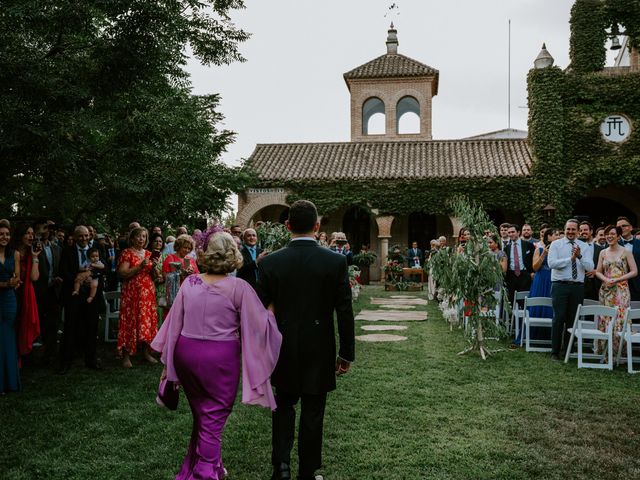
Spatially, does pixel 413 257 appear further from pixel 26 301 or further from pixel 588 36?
pixel 26 301

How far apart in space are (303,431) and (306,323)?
69cm

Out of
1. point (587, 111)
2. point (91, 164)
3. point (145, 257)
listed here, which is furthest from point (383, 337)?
point (587, 111)

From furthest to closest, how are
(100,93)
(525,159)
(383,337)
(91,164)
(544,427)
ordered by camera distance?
(525,159)
(383,337)
(91,164)
(100,93)
(544,427)

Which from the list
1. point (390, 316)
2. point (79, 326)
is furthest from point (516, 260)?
point (79, 326)

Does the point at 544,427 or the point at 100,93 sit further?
the point at 100,93

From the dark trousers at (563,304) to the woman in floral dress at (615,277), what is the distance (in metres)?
0.38

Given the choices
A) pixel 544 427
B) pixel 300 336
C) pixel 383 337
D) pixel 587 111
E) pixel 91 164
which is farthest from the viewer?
pixel 587 111

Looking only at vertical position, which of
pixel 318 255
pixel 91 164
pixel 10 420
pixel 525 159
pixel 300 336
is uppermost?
pixel 525 159

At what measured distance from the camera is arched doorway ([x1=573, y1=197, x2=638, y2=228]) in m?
23.7

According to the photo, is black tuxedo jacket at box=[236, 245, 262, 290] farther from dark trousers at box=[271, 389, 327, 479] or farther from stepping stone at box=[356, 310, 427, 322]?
dark trousers at box=[271, 389, 327, 479]

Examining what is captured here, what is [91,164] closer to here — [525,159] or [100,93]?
[100,93]

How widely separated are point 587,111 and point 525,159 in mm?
3410

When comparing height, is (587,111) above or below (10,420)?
above

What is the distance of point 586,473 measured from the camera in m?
3.90
